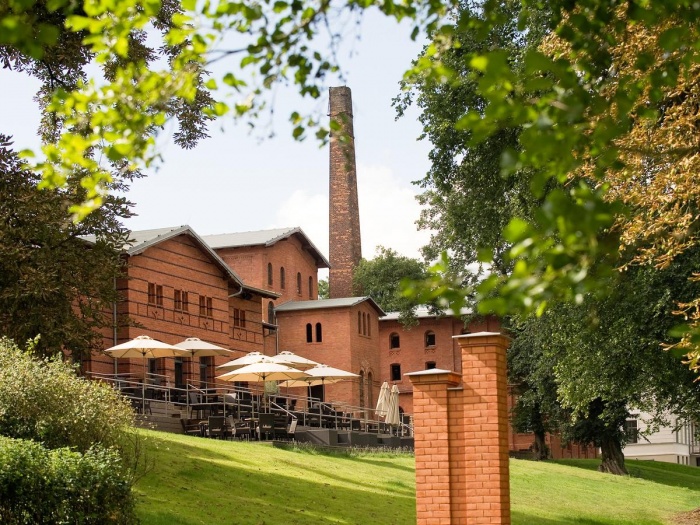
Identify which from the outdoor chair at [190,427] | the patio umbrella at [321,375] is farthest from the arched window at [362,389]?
the outdoor chair at [190,427]

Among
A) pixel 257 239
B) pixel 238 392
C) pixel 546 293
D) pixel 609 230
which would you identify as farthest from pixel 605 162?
pixel 257 239

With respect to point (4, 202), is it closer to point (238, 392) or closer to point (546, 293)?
point (546, 293)

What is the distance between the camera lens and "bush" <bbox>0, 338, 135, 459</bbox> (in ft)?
50.7

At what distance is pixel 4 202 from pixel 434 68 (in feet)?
46.7

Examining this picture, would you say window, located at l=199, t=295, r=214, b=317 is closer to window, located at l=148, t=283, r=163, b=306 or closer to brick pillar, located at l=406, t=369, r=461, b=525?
window, located at l=148, t=283, r=163, b=306

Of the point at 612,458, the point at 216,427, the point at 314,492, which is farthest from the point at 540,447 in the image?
the point at 314,492

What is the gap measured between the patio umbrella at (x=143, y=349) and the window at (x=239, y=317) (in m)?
14.5

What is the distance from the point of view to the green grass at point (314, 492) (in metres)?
17.7

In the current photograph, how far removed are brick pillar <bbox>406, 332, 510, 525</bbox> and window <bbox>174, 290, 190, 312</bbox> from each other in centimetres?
3265

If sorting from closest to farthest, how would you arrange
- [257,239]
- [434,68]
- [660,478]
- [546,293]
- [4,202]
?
[546,293], [434,68], [4,202], [660,478], [257,239]

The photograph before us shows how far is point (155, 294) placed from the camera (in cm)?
4312

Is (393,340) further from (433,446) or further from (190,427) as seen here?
(433,446)

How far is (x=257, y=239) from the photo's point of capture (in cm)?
6347

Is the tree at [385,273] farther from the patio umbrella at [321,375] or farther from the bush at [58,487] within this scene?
the bush at [58,487]
